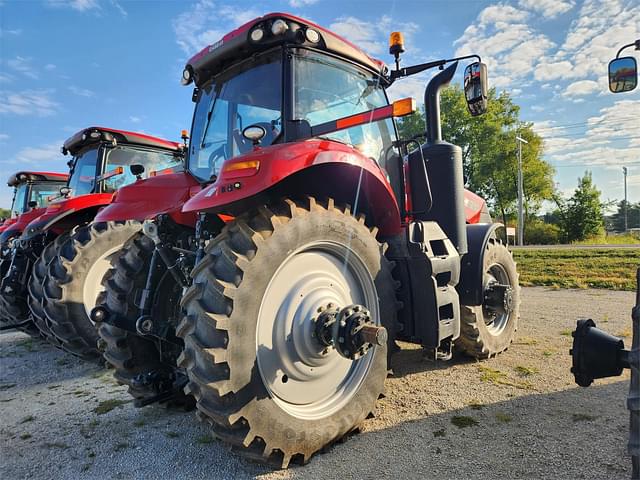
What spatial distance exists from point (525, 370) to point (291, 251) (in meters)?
2.57

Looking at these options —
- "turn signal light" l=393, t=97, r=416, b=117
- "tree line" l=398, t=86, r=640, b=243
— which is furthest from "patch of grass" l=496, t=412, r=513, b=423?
"tree line" l=398, t=86, r=640, b=243

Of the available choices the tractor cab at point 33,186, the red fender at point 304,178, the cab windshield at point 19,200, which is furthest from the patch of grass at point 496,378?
the cab windshield at point 19,200

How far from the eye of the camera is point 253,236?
6.89 feet

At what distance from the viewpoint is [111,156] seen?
256 inches

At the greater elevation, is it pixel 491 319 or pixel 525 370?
pixel 491 319

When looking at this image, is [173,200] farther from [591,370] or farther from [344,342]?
[591,370]

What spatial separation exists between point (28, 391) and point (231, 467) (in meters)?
2.67

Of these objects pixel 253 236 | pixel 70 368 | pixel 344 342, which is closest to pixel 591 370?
pixel 344 342

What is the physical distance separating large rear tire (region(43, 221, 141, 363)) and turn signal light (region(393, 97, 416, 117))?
3.22m

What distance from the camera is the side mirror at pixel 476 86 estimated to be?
293cm

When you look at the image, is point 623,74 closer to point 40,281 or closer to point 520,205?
point 40,281

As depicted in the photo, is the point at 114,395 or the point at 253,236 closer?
the point at 253,236

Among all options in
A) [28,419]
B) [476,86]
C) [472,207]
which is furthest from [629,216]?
[28,419]

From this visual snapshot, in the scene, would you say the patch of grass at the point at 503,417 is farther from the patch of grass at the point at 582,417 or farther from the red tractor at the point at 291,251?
the red tractor at the point at 291,251
